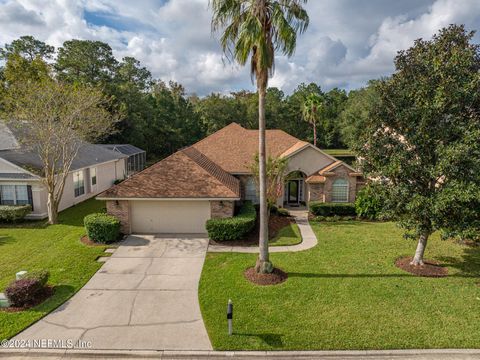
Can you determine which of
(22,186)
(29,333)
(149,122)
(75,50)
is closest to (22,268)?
(29,333)

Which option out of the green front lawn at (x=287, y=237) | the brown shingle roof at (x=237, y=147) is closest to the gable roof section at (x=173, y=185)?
the green front lawn at (x=287, y=237)

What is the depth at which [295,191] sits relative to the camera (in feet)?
80.5

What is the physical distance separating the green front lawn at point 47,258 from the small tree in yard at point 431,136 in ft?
39.9

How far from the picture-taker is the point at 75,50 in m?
48.6

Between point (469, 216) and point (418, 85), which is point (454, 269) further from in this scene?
point (418, 85)

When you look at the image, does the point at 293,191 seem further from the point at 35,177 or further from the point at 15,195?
the point at 15,195

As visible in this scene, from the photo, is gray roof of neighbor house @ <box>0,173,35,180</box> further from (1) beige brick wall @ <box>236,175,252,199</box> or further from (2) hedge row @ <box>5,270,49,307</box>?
(1) beige brick wall @ <box>236,175,252,199</box>

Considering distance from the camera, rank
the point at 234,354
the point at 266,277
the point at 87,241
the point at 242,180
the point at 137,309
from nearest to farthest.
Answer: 1. the point at 234,354
2. the point at 137,309
3. the point at 266,277
4. the point at 87,241
5. the point at 242,180

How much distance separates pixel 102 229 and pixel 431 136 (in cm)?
1456

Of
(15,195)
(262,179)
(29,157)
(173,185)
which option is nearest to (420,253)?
(262,179)

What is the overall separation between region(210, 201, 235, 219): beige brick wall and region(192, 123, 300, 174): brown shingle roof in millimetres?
5985

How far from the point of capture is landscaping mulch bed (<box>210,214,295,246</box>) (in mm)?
15539

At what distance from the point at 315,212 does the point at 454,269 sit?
886 cm

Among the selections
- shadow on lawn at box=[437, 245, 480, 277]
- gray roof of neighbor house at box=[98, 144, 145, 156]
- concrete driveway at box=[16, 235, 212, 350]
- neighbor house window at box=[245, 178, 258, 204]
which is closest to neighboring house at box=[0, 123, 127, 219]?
gray roof of neighbor house at box=[98, 144, 145, 156]
